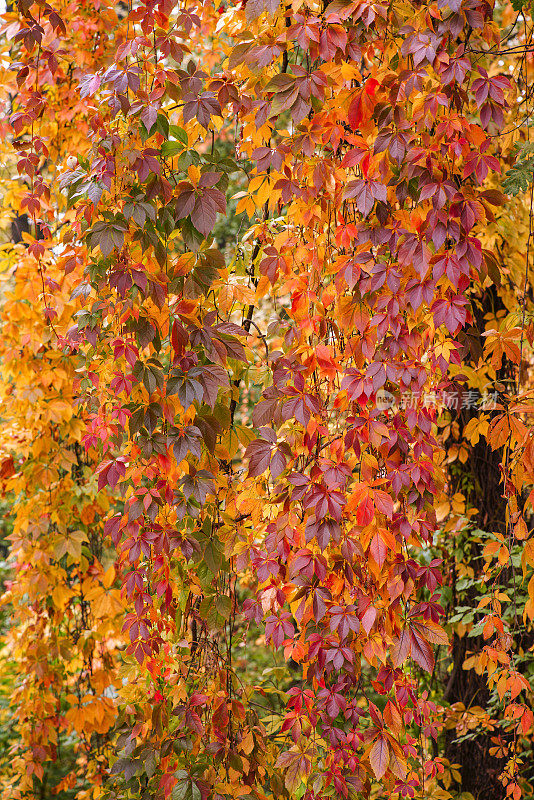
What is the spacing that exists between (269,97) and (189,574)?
3.17 ft

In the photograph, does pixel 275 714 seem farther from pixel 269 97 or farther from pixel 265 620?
pixel 269 97

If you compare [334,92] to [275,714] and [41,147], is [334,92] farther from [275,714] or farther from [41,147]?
[275,714]

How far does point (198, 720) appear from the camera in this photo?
1296 millimetres

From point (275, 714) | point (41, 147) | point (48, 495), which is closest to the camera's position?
point (41, 147)

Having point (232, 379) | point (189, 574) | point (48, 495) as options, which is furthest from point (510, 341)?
point (48, 495)

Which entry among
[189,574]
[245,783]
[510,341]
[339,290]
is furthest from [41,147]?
[245,783]

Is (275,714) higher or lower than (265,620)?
lower

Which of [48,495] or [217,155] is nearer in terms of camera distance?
[217,155]

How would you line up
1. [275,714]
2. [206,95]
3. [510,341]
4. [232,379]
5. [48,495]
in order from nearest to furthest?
[206,95]
[510,341]
[232,379]
[275,714]
[48,495]

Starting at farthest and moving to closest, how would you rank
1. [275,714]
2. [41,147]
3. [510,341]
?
[275,714] → [41,147] → [510,341]

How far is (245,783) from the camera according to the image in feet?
4.48

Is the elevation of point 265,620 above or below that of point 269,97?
below

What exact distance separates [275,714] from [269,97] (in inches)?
57.6

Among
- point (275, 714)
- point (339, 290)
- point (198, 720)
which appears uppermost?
point (339, 290)
